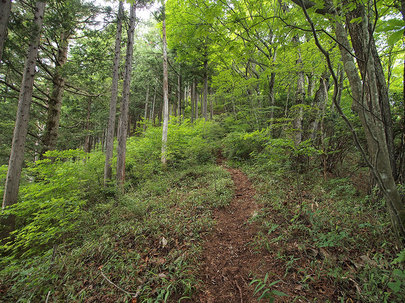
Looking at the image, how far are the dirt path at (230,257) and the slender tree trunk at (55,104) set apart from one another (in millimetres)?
8598

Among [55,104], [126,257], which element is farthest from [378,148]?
[55,104]

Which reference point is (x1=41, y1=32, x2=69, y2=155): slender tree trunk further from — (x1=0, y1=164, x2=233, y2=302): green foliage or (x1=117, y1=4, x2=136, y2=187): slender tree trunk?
(x1=0, y1=164, x2=233, y2=302): green foliage

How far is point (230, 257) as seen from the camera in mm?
3336

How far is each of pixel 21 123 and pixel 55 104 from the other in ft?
12.6

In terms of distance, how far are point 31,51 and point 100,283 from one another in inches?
276

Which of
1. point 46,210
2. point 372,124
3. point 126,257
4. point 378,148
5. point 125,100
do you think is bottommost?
point 126,257

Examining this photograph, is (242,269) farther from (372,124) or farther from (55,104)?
(55,104)

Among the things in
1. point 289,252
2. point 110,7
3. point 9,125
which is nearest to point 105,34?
point 110,7

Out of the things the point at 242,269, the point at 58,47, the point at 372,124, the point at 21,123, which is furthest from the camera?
the point at 58,47

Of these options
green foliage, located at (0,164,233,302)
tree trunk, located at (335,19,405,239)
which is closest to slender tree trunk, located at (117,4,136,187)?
green foliage, located at (0,164,233,302)

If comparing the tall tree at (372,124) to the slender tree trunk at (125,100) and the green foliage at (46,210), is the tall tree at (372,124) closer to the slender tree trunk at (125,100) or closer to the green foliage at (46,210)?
the green foliage at (46,210)

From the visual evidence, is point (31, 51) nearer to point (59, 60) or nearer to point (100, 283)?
point (59, 60)

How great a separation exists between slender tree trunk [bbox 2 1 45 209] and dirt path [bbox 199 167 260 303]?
6.19 m

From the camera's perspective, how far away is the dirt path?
2.60 metres
